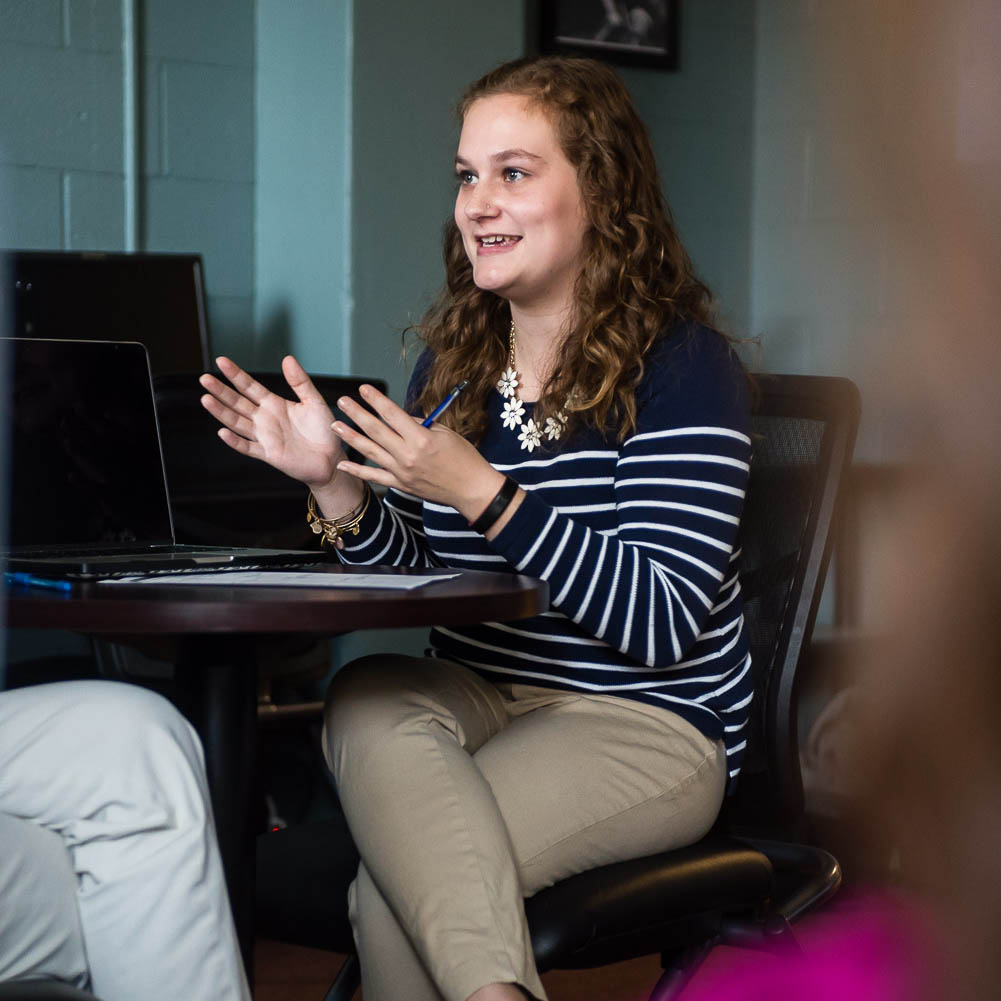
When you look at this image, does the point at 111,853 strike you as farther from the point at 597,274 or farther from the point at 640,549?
the point at 597,274

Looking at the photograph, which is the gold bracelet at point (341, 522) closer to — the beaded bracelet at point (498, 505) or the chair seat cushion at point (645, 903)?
the beaded bracelet at point (498, 505)

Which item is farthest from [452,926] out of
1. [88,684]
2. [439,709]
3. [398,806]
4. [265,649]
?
[265,649]

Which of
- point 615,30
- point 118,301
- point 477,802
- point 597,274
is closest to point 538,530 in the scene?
point 477,802

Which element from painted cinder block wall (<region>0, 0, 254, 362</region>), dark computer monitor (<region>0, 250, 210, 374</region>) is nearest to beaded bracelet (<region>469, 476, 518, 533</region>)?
dark computer monitor (<region>0, 250, 210, 374</region>)

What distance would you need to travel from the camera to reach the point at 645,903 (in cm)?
105

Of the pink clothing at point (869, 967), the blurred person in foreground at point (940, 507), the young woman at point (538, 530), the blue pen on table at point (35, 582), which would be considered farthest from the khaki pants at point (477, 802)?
the blurred person in foreground at point (940, 507)

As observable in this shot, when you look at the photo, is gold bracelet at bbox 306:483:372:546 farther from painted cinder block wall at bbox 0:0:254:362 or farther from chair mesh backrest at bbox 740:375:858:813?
painted cinder block wall at bbox 0:0:254:362

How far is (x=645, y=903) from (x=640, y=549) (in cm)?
30

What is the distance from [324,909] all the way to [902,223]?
891mm

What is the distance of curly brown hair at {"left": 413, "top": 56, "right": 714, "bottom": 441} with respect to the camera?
1316 millimetres

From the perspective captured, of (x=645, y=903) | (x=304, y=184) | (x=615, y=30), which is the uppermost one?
(x=615, y=30)

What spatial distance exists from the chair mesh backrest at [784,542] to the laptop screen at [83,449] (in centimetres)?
56

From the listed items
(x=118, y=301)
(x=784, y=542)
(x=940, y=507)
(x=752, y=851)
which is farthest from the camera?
(x=118, y=301)

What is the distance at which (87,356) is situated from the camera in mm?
1179
